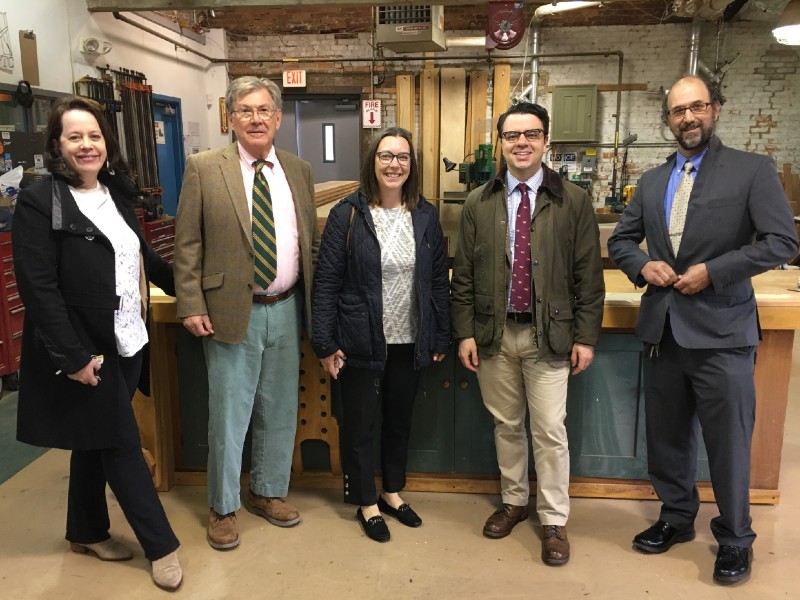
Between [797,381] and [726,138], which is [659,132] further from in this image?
[797,381]

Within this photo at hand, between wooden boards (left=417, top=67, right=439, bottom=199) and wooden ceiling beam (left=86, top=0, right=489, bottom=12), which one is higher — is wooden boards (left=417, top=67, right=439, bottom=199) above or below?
below

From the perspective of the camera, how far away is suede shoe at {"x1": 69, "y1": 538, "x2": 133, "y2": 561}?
90.0 inches

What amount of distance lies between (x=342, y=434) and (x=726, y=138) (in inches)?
267

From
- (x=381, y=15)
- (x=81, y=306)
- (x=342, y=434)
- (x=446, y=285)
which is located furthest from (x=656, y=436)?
(x=381, y=15)

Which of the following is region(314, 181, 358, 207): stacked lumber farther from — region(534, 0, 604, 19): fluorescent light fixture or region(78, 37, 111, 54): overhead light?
region(534, 0, 604, 19): fluorescent light fixture

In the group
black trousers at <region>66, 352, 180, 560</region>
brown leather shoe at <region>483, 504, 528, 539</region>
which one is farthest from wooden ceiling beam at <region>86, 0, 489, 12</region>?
brown leather shoe at <region>483, 504, 528, 539</region>

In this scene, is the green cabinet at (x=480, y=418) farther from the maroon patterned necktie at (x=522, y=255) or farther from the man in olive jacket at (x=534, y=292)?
the maroon patterned necktie at (x=522, y=255)

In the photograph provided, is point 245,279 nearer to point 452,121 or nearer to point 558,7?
point 452,121

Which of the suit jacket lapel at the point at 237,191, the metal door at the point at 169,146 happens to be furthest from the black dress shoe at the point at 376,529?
the metal door at the point at 169,146

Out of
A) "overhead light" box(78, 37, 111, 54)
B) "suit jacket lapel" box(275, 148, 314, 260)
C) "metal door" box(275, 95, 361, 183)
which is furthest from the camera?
"metal door" box(275, 95, 361, 183)

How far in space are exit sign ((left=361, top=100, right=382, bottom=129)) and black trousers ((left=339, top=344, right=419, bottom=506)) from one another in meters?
5.79

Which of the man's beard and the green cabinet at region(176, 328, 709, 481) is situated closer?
the man's beard

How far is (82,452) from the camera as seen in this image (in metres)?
2.15

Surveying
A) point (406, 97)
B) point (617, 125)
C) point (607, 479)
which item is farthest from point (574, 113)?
point (607, 479)
